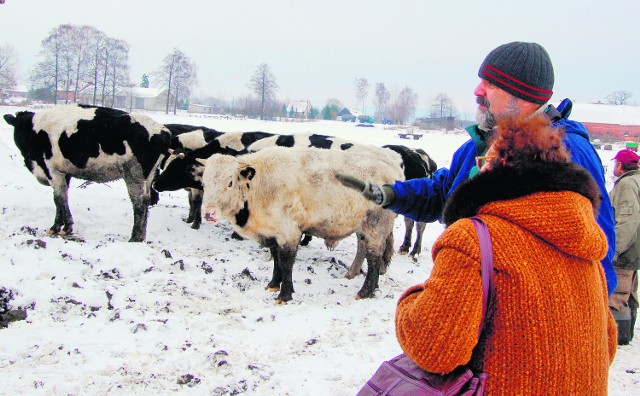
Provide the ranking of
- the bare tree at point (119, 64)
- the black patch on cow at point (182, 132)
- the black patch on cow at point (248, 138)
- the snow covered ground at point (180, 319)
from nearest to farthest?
the snow covered ground at point (180, 319) < the black patch on cow at point (248, 138) < the black patch on cow at point (182, 132) < the bare tree at point (119, 64)

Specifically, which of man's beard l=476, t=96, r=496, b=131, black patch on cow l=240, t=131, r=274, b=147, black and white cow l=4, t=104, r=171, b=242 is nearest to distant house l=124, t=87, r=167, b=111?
black patch on cow l=240, t=131, r=274, b=147

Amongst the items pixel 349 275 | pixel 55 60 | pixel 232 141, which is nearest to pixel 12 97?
pixel 55 60

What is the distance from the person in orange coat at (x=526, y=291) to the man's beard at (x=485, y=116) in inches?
29.4

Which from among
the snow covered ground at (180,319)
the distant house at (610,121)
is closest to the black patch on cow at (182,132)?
the snow covered ground at (180,319)

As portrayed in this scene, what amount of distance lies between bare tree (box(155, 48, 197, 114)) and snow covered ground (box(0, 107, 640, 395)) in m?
69.1

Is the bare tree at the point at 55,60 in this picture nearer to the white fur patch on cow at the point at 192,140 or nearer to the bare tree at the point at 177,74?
the bare tree at the point at 177,74

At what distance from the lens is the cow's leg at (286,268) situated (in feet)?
22.6

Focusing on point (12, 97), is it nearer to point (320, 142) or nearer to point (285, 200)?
point (320, 142)

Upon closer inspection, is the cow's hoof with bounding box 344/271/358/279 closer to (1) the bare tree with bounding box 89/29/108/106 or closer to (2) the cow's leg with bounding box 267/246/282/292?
(2) the cow's leg with bounding box 267/246/282/292

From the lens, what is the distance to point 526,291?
1653 mm

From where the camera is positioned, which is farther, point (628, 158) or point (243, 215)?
point (243, 215)

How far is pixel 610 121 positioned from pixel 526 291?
95740mm

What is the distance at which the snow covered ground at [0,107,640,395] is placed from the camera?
4422 millimetres

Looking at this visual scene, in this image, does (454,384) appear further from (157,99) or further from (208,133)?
(157,99)
